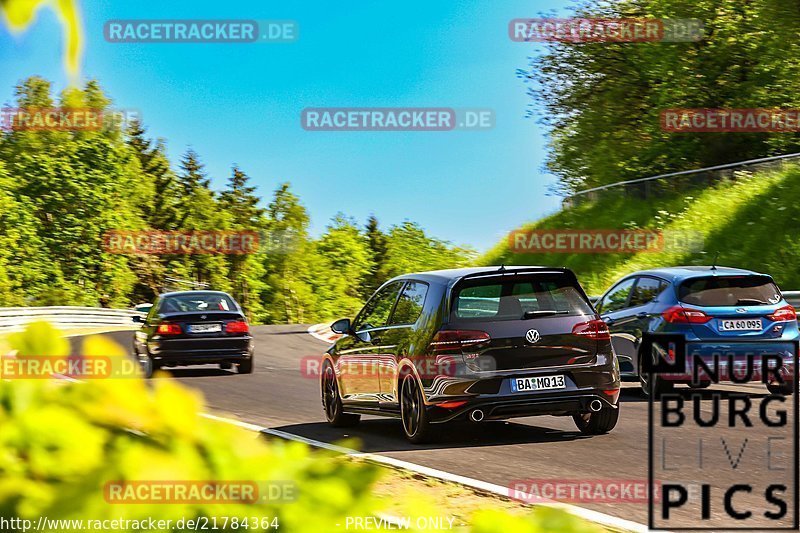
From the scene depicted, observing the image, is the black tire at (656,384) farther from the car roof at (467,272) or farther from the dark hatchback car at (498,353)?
Result: the car roof at (467,272)

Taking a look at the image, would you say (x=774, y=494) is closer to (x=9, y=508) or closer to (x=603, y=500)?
(x=603, y=500)

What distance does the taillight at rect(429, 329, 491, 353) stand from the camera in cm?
1013

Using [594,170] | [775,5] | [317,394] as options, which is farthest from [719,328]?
[594,170]

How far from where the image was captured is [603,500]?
7352mm

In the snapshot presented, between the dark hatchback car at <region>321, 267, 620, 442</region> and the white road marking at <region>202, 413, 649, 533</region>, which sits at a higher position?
the dark hatchback car at <region>321, 267, 620, 442</region>

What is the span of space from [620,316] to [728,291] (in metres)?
1.62

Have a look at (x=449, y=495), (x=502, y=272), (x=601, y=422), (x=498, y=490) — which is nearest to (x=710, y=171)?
(x=601, y=422)

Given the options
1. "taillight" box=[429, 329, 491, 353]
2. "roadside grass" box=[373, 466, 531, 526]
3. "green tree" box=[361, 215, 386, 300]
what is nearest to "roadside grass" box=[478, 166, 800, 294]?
"taillight" box=[429, 329, 491, 353]

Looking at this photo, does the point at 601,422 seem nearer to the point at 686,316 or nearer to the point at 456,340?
the point at 456,340

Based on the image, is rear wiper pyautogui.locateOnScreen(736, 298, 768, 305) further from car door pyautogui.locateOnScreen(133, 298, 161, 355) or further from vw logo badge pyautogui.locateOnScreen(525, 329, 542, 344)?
car door pyautogui.locateOnScreen(133, 298, 161, 355)

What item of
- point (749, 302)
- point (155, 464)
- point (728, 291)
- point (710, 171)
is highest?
point (710, 171)

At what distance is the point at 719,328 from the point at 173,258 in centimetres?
8138

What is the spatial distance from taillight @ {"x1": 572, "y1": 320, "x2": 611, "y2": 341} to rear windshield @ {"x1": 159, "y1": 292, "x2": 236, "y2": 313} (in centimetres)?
1133

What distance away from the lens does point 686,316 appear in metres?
13.6
